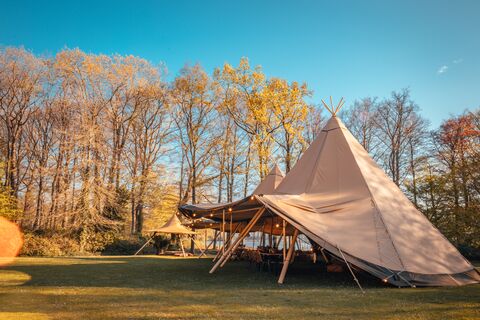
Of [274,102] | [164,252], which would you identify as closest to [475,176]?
[274,102]

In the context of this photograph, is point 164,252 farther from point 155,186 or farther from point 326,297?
point 326,297

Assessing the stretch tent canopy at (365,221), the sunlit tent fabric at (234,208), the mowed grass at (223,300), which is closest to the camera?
the mowed grass at (223,300)

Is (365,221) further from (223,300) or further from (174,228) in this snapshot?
(174,228)

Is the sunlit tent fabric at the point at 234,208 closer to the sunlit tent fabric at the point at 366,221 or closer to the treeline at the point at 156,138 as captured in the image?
the sunlit tent fabric at the point at 366,221

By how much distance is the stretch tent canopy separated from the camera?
7.34m

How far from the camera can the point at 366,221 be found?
8164 mm

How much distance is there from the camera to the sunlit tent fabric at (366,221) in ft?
24.1

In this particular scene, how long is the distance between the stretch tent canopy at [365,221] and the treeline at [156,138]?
10.6 m

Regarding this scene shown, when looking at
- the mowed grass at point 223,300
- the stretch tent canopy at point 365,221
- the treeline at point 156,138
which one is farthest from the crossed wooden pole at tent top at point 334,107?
the treeline at point 156,138

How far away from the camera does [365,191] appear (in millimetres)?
8875

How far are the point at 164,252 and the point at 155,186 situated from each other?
4.49m

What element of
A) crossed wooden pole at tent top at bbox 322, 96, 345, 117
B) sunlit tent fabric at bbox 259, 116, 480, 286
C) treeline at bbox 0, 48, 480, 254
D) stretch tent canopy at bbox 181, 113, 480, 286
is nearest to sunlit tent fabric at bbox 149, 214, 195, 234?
treeline at bbox 0, 48, 480, 254

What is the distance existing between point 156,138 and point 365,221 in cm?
1900

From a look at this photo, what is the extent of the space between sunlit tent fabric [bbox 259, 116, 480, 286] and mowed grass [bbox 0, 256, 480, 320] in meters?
0.51
